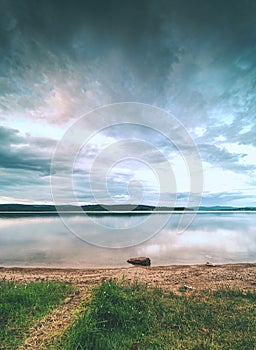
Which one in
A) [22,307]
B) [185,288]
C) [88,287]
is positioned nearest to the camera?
[22,307]

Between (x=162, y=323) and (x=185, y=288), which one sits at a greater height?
(x=162, y=323)

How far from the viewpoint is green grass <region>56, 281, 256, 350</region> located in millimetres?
4887

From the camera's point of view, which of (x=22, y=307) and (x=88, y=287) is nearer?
(x=22, y=307)

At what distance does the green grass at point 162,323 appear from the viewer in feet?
16.0

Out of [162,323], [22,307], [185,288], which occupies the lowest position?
[185,288]

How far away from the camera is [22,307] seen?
21.1 ft

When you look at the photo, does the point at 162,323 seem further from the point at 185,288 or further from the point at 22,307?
the point at 22,307

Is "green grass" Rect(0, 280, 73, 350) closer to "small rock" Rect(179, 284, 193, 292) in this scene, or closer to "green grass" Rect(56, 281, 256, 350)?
"green grass" Rect(56, 281, 256, 350)

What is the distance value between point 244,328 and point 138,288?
3628mm

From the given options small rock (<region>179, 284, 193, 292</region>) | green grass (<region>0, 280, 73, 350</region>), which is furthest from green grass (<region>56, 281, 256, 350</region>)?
green grass (<region>0, 280, 73, 350</region>)

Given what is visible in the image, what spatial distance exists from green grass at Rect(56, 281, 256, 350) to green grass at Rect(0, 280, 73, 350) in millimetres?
1094

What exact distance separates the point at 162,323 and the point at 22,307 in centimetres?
369

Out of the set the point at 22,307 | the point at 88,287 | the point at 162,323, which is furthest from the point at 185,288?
the point at 22,307

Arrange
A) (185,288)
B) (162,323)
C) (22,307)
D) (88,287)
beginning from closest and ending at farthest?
(162,323)
(22,307)
(185,288)
(88,287)
